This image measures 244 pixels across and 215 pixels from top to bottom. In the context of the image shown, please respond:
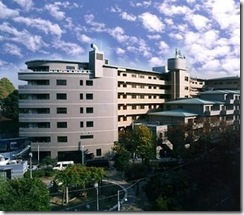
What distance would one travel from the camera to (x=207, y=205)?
366cm

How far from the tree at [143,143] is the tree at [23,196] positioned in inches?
101

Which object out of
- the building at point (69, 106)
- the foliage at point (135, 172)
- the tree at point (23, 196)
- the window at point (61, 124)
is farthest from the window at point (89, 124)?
the tree at point (23, 196)

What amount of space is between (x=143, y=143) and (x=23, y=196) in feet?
10.1

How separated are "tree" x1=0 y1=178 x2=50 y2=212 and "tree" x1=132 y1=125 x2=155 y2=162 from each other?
2.57 meters

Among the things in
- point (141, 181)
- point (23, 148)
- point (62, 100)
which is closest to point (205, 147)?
point (141, 181)

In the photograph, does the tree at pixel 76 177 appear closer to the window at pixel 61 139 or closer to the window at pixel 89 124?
the window at pixel 61 139

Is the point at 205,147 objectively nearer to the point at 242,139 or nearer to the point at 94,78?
the point at 242,139

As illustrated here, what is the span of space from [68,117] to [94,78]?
3.46 feet

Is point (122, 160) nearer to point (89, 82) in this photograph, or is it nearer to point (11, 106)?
point (89, 82)

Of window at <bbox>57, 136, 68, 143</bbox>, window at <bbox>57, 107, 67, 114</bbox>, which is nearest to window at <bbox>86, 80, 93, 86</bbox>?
window at <bbox>57, 107, 67, 114</bbox>

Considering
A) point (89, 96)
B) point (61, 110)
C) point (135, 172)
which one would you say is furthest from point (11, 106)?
point (135, 172)

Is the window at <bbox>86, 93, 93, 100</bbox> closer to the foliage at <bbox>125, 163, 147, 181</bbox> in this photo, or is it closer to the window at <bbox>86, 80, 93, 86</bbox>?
the window at <bbox>86, 80, 93, 86</bbox>

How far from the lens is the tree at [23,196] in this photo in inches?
134

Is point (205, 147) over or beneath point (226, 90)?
beneath
